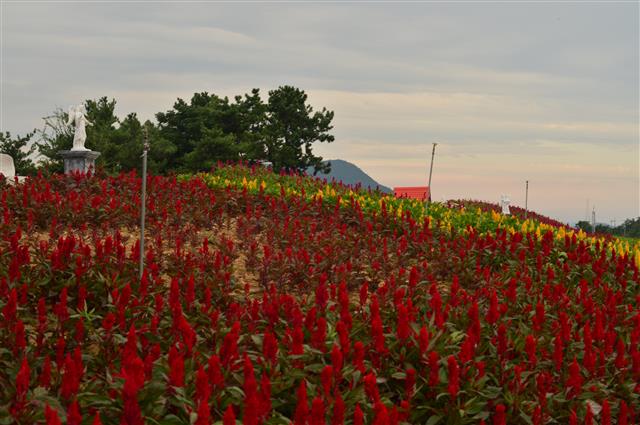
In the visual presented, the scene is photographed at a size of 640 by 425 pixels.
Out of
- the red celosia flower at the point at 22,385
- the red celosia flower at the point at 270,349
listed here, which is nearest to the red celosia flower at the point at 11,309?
the red celosia flower at the point at 22,385

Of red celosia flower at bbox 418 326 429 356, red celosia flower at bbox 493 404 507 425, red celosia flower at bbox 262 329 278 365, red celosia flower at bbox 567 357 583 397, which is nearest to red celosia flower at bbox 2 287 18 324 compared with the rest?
red celosia flower at bbox 262 329 278 365

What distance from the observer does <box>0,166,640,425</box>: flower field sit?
3852 mm

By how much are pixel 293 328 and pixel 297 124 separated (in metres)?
36.9

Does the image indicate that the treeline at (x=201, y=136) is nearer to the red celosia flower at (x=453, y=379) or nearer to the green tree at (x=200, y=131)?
the green tree at (x=200, y=131)

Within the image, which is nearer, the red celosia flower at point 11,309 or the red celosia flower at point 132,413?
the red celosia flower at point 132,413

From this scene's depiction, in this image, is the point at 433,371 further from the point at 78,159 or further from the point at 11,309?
the point at 78,159

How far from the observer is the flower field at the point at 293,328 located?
3.85 m

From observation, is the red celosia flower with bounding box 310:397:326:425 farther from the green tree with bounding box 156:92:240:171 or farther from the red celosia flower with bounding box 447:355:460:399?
the green tree with bounding box 156:92:240:171

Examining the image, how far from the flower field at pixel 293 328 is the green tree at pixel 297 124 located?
98.7 ft

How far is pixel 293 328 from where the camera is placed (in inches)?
207

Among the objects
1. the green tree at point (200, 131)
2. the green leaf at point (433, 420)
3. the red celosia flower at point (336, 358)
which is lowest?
the green leaf at point (433, 420)

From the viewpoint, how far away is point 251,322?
518 cm

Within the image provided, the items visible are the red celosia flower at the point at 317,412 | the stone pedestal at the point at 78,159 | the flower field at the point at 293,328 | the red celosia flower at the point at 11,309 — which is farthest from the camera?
the stone pedestal at the point at 78,159

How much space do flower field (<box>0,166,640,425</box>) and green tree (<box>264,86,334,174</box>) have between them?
30086 millimetres
